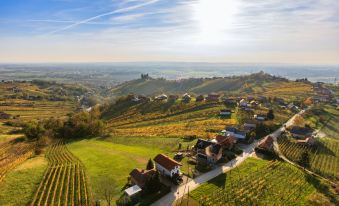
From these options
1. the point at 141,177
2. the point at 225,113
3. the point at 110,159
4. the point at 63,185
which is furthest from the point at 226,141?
the point at 63,185

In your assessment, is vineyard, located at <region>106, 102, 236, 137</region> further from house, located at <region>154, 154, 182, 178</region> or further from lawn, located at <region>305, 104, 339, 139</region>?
lawn, located at <region>305, 104, 339, 139</region>

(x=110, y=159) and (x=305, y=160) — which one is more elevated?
(x=110, y=159)

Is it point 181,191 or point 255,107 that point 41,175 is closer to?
point 181,191

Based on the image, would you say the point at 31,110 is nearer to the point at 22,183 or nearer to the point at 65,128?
the point at 65,128

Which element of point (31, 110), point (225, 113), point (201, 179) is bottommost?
point (31, 110)

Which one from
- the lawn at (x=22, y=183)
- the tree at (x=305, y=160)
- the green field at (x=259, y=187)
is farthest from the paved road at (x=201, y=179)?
the lawn at (x=22, y=183)

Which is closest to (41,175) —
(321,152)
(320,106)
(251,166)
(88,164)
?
(88,164)

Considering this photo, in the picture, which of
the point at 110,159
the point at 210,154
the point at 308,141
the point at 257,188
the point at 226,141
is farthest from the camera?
the point at 308,141
